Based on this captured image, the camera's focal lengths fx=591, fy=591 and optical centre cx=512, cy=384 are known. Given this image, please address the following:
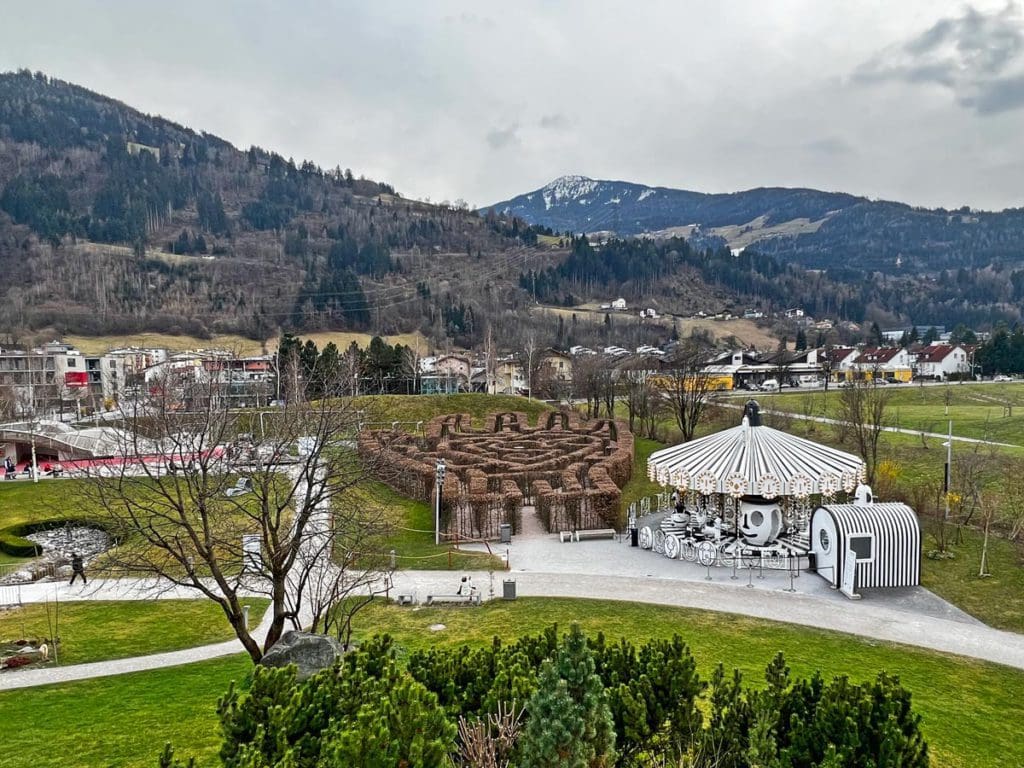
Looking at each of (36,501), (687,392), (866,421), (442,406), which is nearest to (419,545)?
(36,501)

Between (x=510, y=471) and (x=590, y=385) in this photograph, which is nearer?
(x=510, y=471)

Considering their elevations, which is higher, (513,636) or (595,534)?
(513,636)

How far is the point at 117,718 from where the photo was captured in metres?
11.0

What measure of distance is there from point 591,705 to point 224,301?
15374 centimetres

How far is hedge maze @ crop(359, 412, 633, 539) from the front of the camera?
23.1 metres

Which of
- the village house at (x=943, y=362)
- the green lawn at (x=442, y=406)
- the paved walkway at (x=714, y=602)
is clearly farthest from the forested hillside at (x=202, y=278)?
the paved walkway at (x=714, y=602)

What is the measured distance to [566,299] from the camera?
174125 mm

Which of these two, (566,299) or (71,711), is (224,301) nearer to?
(566,299)

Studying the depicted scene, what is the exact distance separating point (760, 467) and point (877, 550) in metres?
4.20

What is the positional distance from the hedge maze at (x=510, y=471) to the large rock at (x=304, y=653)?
8226 millimetres

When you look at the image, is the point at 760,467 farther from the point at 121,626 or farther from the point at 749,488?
the point at 121,626

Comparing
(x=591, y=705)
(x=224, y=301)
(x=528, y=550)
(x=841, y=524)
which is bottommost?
(x=528, y=550)

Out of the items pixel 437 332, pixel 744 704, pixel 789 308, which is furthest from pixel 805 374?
pixel 789 308

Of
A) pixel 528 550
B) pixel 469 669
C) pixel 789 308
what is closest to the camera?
pixel 469 669
